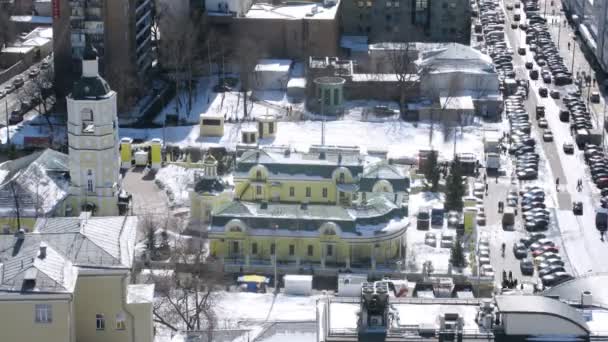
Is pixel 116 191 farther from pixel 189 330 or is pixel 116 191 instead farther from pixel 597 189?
pixel 597 189

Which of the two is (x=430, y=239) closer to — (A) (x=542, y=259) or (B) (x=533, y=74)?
(A) (x=542, y=259)

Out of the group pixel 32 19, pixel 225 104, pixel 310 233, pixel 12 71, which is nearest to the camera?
pixel 310 233

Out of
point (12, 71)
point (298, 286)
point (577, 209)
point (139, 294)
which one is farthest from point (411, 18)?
point (139, 294)

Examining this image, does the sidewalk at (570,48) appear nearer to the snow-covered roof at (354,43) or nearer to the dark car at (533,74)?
the dark car at (533,74)

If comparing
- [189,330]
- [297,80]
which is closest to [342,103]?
[297,80]

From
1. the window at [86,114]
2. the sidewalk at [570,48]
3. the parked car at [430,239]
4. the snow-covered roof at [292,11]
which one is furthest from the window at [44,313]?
the snow-covered roof at [292,11]
